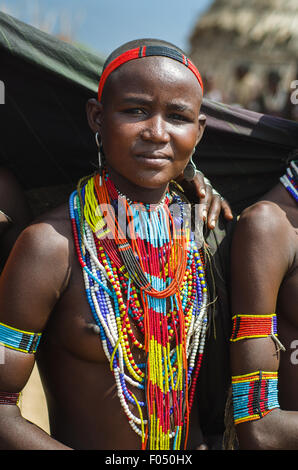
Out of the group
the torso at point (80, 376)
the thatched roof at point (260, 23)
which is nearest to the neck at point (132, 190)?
the torso at point (80, 376)

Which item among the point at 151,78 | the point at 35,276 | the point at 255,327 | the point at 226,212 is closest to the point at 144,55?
the point at 151,78

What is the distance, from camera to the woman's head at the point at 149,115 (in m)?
1.82

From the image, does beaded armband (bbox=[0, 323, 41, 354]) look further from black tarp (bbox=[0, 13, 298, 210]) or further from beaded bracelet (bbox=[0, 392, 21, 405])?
black tarp (bbox=[0, 13, 298, 210])

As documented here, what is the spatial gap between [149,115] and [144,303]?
70 centimetres

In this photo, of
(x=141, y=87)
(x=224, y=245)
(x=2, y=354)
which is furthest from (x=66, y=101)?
(x=2, y=354)

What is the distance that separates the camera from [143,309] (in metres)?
1.95

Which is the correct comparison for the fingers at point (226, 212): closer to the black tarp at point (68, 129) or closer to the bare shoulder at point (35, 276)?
the black tarp at point (68, 129)

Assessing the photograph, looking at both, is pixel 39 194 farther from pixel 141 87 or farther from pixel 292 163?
pixel 292 163

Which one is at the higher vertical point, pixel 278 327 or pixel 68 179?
pixel 68 179

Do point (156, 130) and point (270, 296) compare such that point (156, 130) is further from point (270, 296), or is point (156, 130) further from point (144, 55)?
point (270, 296)

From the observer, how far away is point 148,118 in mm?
1838

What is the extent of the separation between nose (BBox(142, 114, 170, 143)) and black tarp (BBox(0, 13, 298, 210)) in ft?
1.67

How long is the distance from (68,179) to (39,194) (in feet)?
0.52

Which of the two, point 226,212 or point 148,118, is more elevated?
point 148,118
